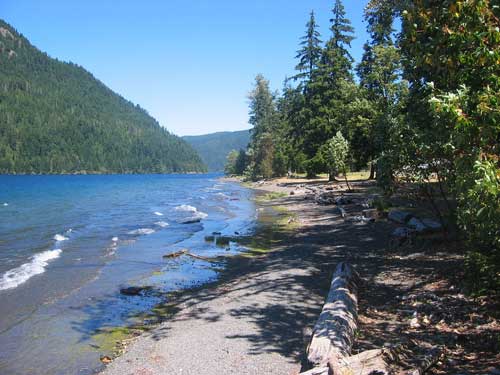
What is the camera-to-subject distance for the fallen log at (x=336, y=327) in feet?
19.6

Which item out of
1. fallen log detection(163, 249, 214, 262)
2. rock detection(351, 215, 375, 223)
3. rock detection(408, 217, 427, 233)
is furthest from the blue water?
rock detection(408, 217, 427, 233)

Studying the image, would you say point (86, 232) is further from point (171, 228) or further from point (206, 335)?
point (206, 335)

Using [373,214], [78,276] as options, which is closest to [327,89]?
[373,214]

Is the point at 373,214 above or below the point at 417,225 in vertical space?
below

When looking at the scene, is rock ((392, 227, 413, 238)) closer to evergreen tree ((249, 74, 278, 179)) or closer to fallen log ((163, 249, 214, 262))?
fallen log ((163, 249, 214, 262))

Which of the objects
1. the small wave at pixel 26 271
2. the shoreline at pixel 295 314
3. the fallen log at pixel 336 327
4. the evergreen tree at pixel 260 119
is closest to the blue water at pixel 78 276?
the small wave at pixel 26 271

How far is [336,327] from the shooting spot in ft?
22.5

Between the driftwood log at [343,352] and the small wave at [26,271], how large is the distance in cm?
1042

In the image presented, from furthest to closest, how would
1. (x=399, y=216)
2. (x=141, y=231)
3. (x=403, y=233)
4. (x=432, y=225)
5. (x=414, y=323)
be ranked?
(x=141, y=231)
(x=399, y=216)
(x=403, y=233)
(x=432, y=225)
(x=414, y=323)

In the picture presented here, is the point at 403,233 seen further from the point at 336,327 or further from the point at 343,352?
the point at 343,352

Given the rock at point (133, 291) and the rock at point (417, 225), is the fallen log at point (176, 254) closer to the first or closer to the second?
the rock at point (133, 291)

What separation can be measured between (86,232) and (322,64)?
35835mm

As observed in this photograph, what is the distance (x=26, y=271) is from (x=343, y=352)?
1278 centimetres

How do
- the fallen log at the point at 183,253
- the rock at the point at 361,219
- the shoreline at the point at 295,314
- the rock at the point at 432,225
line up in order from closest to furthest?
1. the shoreline at the point at 295,314
2. the rock at the point at 432,225
3. the fallen log at the point at 183,253
4. the rock at the point at 361,219
